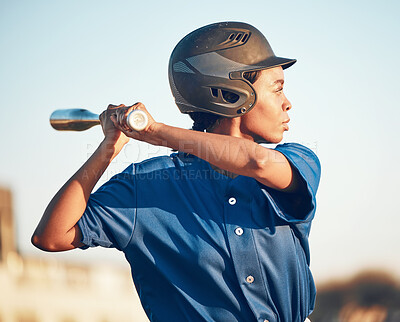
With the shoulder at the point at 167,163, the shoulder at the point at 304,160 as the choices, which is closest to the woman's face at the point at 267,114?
the shoulder at the point at 304,160

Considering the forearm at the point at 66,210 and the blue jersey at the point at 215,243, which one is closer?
the forearm at the point at 66,210

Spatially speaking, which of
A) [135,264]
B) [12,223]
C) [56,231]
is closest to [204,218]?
[135,264]

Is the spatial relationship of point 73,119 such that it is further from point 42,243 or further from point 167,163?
point 42,243

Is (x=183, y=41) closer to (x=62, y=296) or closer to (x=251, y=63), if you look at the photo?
(x=251, y=63)

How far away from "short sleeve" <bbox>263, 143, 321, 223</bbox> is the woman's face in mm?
250

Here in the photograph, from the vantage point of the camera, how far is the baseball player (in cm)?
389

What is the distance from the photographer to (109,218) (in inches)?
160

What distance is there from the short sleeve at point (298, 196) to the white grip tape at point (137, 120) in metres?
0.83

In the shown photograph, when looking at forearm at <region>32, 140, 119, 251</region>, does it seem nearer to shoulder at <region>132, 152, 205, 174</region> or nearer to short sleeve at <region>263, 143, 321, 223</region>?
shoulder at <region>132, 152, 205, 174</region>

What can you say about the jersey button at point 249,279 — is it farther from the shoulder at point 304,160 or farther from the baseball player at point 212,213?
the shoulder at point 304,160

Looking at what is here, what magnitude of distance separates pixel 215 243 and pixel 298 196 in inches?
22.3

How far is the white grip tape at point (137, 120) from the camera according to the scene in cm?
380

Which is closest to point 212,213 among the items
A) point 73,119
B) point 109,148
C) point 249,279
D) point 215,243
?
point 215,243

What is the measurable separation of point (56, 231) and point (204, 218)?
885 mm
